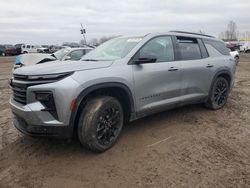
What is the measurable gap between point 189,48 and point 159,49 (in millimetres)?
949

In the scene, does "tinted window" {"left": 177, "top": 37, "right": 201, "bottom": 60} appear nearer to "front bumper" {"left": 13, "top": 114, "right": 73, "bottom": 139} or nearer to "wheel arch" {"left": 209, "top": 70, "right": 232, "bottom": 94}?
"wheel arch" {"left": 209, "top": 70, "right": 232, "bottom": 94}

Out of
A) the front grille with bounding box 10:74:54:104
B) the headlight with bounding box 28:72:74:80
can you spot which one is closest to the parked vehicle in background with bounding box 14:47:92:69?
the front grille with bounding box 10:74:54:104

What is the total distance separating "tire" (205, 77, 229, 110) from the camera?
5.92 m

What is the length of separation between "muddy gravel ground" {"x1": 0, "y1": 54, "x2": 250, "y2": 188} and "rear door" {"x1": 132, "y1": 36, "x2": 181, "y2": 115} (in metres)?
0.55

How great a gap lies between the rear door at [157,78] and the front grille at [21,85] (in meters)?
1.50

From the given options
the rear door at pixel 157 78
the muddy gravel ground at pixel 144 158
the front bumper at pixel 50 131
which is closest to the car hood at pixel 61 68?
the rear door at pixel 157 78

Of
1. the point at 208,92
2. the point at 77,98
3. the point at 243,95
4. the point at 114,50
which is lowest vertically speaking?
the point at 243,95

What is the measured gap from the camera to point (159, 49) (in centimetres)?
477

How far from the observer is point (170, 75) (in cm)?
473

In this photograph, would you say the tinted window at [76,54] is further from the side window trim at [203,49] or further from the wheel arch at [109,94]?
the wheel arch at [109,94]

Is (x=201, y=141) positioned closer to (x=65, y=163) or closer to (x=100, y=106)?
(x=100, y=106)

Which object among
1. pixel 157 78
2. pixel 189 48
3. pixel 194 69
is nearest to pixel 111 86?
pixel 157 78

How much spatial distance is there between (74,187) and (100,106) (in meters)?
1.14

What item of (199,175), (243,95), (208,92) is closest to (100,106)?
(199,175)
